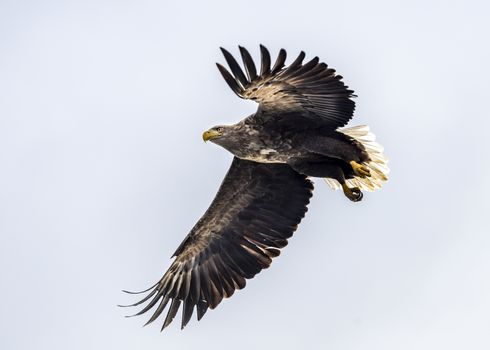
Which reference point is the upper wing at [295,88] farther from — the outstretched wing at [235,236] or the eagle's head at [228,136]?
the outstretched wing at [235,236]

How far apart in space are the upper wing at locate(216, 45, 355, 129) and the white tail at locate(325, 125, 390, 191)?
2.61 feet

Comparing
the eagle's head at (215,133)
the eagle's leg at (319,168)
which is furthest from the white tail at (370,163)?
the eagle's head at (215,133)

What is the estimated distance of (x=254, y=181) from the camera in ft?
44.1

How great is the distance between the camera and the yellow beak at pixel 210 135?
41.5ft

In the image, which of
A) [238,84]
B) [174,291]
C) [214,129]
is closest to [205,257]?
[174,291]

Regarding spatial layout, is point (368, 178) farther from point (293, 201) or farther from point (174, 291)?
point (174, 291)

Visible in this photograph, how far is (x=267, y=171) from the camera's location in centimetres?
1337

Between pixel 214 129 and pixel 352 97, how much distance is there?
1689mm

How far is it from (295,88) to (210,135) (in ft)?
4.09

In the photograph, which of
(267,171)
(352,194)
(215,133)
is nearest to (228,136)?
(215,133)

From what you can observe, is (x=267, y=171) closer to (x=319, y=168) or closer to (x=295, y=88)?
(x=319, y=168)

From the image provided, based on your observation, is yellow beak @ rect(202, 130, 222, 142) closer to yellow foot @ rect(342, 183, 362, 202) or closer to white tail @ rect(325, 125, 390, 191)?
white tail @ rect(325, 125, 390, 191)

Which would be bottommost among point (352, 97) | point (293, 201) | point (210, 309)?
point (210, 309)

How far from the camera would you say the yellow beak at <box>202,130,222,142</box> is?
12.7 m
